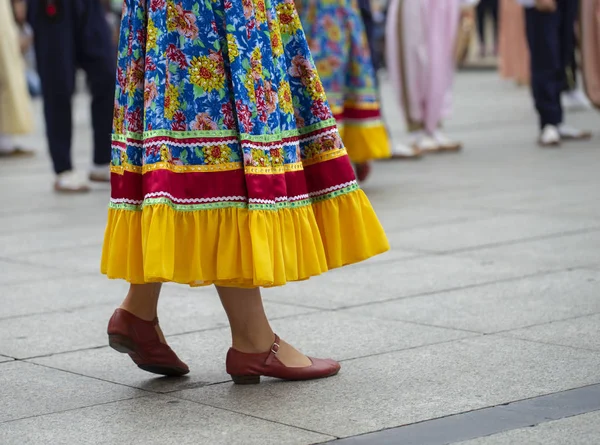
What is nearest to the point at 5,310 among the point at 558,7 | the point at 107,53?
the point at 107,53

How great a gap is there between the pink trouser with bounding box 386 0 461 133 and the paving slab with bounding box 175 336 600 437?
5.99 m

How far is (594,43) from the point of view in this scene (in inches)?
353

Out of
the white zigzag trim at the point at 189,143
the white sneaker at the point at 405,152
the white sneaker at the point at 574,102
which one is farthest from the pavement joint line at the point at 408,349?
the white sneaker at the point at 574,102

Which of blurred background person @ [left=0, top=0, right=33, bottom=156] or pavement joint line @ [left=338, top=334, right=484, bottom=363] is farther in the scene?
blurred background person @ [left=0, top=0, right=33, bottom=156]

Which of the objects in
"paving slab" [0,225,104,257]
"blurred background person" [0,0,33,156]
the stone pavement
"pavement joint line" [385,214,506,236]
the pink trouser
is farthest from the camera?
"blurred background person" [0,0,33,156]

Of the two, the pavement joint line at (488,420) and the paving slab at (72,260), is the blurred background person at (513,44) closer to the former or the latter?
the paving slab at (72,260)

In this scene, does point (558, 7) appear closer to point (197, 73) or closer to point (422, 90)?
point (422, 90)

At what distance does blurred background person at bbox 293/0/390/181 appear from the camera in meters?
7.04

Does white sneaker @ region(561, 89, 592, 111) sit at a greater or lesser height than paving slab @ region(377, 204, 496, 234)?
lesser

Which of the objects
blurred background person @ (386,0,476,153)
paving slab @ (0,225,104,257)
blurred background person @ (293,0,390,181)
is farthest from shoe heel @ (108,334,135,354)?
blurred background person @ (386,0,476,153)

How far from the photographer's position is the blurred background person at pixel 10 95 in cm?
1087

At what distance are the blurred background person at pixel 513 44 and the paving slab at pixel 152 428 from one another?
499 inches

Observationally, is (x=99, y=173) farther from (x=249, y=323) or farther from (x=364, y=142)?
(x=249, y=323)

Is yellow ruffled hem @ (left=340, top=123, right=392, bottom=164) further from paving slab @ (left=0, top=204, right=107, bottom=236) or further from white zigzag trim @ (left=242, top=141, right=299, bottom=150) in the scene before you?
white zigzag trim @ (left=242, top=141, right=299, bottom=150)
